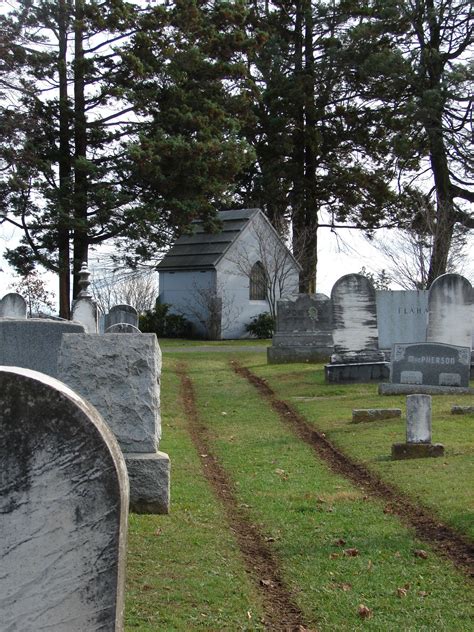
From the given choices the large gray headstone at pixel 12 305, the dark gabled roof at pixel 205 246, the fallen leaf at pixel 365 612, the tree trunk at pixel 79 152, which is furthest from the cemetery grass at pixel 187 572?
the dark gabled roof at pixel 205 246

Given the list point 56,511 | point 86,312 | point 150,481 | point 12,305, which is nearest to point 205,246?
point 12,305

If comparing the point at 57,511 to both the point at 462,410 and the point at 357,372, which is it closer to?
the point at 462,410

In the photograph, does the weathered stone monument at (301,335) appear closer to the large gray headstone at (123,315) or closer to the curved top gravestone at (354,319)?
the large gray headstone at (123,315)

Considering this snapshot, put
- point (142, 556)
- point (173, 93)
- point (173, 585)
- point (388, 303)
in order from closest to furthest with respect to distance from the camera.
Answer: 1. point (173, 585)
2. point (142, 556)
3. point (388, 303)
4. point (173, 93)

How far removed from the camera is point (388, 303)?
2391 centimetres

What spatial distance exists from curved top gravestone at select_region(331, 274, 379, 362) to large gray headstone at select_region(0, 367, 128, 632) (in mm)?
17586

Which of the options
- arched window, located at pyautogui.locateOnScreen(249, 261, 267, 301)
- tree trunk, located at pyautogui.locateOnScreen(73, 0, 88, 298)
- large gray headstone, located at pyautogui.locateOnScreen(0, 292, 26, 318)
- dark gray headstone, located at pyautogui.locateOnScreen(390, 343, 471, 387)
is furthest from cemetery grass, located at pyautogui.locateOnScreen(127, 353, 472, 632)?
arched window, located at pyautogui.locateOnScreen(249, 261, 267, 301)

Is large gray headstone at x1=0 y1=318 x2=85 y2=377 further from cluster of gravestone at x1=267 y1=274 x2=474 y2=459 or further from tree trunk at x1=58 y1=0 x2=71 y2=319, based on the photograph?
tree trunk at x1=58 y1=0 x2=71 y2=319

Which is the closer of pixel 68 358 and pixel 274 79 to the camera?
pixel 68 358

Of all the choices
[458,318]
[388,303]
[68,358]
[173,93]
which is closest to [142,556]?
[68,358]

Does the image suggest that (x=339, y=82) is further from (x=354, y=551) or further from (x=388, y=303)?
(x=354, y=551)

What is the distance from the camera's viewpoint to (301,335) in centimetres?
2633

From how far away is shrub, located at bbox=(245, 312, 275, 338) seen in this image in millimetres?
41031

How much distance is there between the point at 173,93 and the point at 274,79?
10.0m
